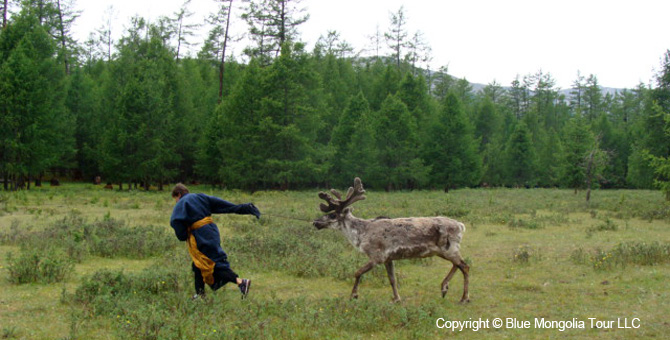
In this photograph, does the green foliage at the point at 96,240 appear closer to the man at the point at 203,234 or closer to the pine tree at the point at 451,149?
the man at the point at 203,234

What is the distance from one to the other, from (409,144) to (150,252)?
102ft

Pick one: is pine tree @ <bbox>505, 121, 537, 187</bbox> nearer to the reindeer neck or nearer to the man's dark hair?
the reindeer neck

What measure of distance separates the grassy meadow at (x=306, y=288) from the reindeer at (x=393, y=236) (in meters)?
0.65

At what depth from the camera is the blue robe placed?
6992 mm

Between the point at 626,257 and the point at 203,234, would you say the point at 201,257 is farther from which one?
the point at 626,257

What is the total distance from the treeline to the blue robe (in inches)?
1106

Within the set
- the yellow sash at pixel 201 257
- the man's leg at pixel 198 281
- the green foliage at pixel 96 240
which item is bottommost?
the green foliage at pixel 96 240

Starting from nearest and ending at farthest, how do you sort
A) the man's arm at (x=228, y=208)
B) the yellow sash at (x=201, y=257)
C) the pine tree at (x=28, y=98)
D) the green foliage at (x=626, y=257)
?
the yellow sash at (x=201, y=257), the man's arm at (x=228, y=208), the green foliage at (x=626, y=257), the pine tree at (x=28, y=98)

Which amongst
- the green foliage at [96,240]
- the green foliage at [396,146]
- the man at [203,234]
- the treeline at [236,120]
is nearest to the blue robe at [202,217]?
the man at [203,234]

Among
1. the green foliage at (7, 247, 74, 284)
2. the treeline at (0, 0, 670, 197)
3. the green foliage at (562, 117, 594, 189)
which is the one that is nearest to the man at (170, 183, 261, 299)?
the green foliage at (7, 247, 74, 284)

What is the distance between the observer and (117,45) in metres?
41.5

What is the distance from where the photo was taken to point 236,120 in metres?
37.4

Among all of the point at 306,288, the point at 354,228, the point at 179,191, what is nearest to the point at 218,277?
the point at 179,191

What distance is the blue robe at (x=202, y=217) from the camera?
22.9 feet
